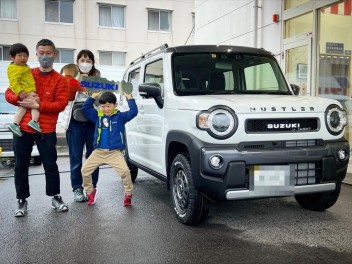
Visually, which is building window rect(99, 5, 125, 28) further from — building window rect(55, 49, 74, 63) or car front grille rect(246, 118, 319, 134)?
car front grille rect(246, 118, 319, 134)

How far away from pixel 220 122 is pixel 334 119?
1.17m

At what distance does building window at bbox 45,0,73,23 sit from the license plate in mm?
17513

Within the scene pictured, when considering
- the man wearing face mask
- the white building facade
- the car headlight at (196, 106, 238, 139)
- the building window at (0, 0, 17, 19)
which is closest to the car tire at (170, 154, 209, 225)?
the car headlight at (196, 106, 238, 139)

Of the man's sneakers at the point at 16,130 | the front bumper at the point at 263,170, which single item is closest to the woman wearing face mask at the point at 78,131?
the man's sneakers at the point at 16,130

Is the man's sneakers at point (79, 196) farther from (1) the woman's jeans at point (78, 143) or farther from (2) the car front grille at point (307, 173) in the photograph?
(2) the car front grille at point (307, 173)

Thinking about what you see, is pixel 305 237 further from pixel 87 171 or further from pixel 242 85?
pixel 87 171

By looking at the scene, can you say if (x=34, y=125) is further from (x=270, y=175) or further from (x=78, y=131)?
(x=270, y=175)

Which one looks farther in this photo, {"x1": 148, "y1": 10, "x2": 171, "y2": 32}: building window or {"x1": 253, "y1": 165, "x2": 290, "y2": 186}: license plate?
{"x1": 148, "y1": 10, "x2": 171, "y2": 32}: building window

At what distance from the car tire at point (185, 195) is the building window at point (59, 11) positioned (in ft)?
55.2

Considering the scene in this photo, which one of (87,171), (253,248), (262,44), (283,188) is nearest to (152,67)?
(87,171)

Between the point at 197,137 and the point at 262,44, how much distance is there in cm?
641

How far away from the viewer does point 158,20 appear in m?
20.0

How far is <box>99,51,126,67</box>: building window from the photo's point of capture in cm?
1919

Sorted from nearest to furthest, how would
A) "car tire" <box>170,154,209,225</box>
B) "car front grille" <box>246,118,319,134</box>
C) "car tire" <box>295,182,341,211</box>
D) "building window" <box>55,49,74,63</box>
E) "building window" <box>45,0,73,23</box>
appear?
"car front grille" <box>246,118,319,134</box>, "car tire" <box>170,154,209,225</box>, "car tire" <box>295,182,341,211</box>, "building window" <box>45,0,73,23</box>, "building window" <box>55,49,74,63</box>
